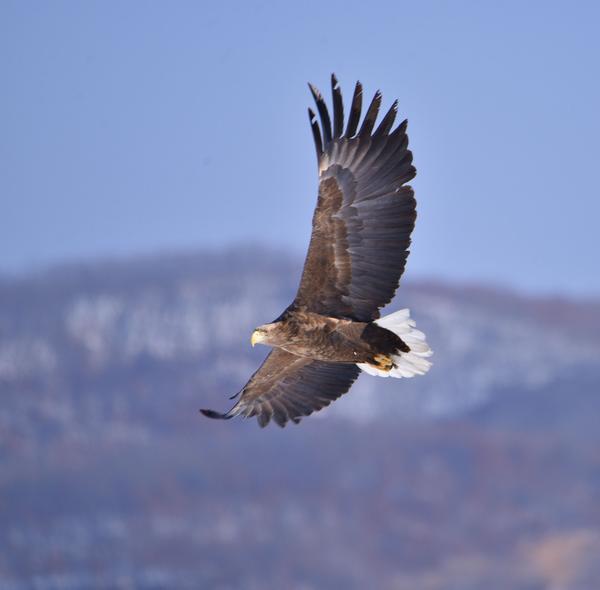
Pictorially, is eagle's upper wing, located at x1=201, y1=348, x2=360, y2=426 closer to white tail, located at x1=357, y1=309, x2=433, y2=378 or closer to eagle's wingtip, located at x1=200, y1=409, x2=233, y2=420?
white tail, located at x1=357, y1=309, x2=433, y2=378

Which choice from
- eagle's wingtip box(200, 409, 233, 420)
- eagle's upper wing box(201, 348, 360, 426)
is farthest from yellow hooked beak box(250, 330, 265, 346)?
eagle's upper wing box(201, 348, 360, 426)

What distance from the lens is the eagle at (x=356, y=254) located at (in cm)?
1245

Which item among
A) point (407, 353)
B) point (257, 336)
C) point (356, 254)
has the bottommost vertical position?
point (257, 336)

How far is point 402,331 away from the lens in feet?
43.3

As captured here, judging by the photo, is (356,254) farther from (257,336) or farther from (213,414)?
(213,414)

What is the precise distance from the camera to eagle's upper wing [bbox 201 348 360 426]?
13992mm

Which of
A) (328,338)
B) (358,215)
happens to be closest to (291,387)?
(328,338)

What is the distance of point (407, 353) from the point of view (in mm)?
13266

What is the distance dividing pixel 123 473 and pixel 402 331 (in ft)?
137

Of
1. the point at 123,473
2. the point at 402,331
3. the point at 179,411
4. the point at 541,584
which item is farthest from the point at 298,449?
the point at 402,331

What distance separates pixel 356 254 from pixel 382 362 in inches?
35.7

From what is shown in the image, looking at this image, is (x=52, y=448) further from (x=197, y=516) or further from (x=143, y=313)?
(x=143, y=313)

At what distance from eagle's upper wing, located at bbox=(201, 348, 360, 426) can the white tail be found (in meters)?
0.70

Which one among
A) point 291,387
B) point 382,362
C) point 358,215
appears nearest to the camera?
point 358,215
